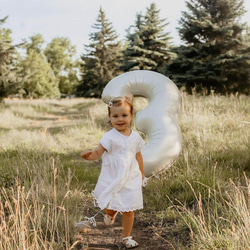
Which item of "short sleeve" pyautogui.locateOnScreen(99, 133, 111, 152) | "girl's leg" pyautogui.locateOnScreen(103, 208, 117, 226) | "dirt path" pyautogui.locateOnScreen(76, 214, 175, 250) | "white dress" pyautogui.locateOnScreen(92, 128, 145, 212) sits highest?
"short sleeve" pyautogui.locateOnScreen(99, 133, 111, 152)

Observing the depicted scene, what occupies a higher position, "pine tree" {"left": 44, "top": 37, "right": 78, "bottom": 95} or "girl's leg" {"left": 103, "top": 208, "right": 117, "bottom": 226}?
"pine tree" {"left": 44, "top": 37, "right": 78, "bottom": 95}

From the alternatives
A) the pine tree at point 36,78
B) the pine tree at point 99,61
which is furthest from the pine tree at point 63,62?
the pine tree at point 99,61

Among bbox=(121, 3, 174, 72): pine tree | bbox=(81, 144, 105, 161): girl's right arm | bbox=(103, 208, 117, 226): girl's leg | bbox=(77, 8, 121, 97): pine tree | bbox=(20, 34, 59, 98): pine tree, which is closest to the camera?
bbox=(81, 144, 105, 161): girl's right arm

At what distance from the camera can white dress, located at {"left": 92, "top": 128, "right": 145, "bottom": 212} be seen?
228 centimetres

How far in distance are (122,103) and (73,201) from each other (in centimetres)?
133

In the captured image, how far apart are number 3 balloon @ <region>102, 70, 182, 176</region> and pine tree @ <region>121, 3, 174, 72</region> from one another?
533 inches

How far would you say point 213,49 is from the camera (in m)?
12.2

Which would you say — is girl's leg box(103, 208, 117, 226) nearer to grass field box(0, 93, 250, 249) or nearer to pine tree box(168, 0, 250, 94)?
grass field box(0, 93, 250, 249)

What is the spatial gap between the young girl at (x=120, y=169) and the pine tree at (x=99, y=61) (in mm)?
22327

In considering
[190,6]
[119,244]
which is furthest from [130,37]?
[119,244]

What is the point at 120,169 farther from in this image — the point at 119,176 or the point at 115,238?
the point at 115,238

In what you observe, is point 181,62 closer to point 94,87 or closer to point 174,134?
point 174,134

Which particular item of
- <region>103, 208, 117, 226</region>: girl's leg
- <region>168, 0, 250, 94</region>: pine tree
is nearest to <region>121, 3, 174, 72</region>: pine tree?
<region>168, 0, 250, 94</region>: pine tree

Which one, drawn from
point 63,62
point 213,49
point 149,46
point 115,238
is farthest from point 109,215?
point 63,62
